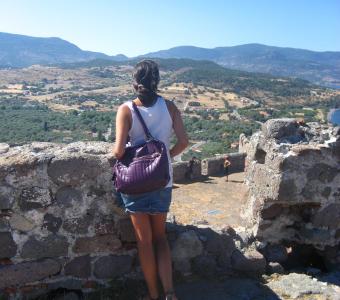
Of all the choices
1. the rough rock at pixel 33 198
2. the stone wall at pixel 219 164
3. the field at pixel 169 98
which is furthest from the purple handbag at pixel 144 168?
the field at pixel 169 98

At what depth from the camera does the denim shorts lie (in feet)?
10.4

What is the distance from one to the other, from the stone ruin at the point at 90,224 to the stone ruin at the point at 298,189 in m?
0.01

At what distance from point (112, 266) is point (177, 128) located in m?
1.24

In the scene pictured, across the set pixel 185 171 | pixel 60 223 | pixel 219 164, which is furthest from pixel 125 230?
pixel 219 164

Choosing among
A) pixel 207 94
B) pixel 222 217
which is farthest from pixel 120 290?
pixel 207 94

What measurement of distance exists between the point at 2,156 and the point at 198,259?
1.80 meters

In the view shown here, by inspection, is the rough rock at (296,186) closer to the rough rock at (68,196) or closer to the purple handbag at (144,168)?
the purple handbag at (144,168)

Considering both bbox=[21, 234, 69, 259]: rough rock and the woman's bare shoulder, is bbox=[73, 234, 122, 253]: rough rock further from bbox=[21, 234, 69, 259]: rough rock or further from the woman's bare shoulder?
the woman's bare shoulder

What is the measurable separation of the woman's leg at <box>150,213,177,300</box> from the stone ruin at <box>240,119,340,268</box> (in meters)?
1.43

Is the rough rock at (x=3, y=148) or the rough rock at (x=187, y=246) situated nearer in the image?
the rough rock at (x=3, y=148)

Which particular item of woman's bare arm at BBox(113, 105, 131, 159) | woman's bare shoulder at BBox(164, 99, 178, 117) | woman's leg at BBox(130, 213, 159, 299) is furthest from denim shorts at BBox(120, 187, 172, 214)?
woman's bare shoulder at BBox(164, 99, 178, 117)

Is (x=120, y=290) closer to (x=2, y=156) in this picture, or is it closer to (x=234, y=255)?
(x=234, y=255)

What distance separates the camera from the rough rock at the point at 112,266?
3607 millimetres

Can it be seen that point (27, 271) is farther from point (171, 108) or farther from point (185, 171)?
point (185, 171)
